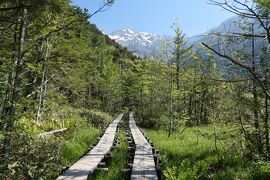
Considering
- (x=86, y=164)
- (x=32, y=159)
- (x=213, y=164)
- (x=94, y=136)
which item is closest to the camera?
(x=32, y=159)

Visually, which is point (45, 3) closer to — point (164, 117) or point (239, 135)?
point (239, 135)

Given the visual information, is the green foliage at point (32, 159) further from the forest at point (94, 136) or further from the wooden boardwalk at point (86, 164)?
the wooden boardwalk at point (86, 164)

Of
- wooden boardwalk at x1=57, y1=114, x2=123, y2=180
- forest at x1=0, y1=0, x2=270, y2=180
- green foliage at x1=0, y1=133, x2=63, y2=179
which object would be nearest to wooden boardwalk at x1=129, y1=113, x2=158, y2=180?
forest at x1=0, y1=0, x2=270, y2=180

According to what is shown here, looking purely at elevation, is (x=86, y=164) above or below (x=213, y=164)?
above

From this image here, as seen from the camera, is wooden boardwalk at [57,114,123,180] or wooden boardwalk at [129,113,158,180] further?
wooden boardwalk at [129,113,158,180]

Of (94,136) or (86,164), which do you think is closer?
(86,164)

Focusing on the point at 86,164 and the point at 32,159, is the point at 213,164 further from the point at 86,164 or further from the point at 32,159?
the point at 32,159

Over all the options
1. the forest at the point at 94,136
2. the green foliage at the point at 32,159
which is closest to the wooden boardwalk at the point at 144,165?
the forest at the point at 94,136

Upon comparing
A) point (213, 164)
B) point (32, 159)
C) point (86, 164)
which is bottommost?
point (213, 164)

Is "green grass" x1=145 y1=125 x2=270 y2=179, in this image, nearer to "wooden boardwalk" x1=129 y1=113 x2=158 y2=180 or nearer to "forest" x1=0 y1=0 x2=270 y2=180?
"forest" x1=0 y1=0 x2=270 y2=180

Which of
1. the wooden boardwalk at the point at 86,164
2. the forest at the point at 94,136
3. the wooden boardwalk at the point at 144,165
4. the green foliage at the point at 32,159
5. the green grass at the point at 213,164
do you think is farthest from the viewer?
the wooden boardwalk at the point at 144,165

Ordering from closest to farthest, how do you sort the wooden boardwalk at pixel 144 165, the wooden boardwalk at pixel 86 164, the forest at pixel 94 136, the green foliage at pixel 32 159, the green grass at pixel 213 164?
the forest at pixel 94 136 → the green grass at pixel 213 164 → the green foliage at pixel 32 159 → the wooden boardwalk at pixel 86 164 → the wooden boardwalk at pixel 144 165

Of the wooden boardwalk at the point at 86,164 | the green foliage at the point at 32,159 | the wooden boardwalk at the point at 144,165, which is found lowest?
the wooden boardwalk at the point at 144,165

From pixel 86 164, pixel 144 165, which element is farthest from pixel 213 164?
pixel 86 164
